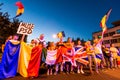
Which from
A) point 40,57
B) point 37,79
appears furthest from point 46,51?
point 37,79

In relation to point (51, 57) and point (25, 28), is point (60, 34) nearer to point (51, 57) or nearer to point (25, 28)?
point (51, 57)

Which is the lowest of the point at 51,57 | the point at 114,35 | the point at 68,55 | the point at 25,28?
the point at 51,57

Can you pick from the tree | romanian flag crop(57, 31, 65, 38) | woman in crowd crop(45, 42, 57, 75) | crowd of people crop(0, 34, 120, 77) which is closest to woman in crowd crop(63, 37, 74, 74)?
crowd of people crop(0, 34, 120, 77)

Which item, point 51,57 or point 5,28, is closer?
point 51,57

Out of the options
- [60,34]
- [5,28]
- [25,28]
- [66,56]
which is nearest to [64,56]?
[66,56]

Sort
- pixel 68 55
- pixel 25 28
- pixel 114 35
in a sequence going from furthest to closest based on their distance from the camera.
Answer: pixel 114 35
pixel 68 55
pixel 25 28

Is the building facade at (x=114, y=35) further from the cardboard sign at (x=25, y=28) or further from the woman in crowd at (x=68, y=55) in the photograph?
the cardboard sign at (x=25, y=28)

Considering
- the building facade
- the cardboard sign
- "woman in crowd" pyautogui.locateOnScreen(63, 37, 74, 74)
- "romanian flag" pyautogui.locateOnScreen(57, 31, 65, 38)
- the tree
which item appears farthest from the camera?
the building facade

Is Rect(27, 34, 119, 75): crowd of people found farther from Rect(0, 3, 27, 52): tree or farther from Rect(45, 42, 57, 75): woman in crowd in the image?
Rect(0, 3, 27, 52): tree

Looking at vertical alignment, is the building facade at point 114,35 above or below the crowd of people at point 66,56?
above

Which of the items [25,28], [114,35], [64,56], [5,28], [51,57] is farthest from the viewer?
[114,35]

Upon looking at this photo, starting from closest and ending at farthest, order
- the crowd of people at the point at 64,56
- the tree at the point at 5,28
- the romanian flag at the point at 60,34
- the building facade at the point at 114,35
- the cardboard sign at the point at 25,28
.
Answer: the cardboard sign at the point at 25,28
the crowd of people at the point at 64,56
the romanian flag at the point at 60,34
the tree at the point at 5,28
the building facade at the point at 114,35

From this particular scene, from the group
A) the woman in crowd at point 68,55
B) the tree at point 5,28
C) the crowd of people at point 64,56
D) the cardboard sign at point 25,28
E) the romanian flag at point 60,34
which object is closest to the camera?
the cardboard sign at point 25,28

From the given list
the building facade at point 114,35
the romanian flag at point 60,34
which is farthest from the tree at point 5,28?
the building facade at point 114,35
